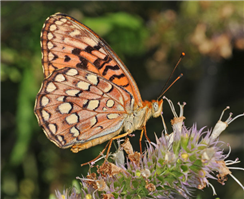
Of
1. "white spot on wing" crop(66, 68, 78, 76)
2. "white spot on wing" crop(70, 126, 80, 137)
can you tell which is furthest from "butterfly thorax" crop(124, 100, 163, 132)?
"white spot on wing" crop(66, 68, 78, 76)

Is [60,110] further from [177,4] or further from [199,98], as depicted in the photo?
[177,4]

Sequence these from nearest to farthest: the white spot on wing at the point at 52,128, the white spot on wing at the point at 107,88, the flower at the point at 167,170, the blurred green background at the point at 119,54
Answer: the flower at the point at 167,170 → the white spot on wing at the point at 52,128 → the white spot on wing at the point at 107,88 → the blurred green background at the point at 119,54

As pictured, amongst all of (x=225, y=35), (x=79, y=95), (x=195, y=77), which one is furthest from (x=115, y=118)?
(x=195, y=77)

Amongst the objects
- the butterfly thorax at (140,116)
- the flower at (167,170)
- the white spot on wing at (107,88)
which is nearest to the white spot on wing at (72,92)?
the white spot on wing at (107,88)

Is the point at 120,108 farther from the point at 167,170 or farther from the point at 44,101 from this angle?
the point at 167,170

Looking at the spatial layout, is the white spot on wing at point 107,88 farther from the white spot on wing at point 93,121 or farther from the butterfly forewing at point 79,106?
the white spot on wing at point 93,121

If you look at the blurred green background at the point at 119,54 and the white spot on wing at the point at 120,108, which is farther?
the blurred green background at the point at 119,54

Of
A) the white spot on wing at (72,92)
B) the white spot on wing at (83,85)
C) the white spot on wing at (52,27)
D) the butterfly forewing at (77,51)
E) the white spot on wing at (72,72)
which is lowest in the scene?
the white spot on wing at (72,92)
